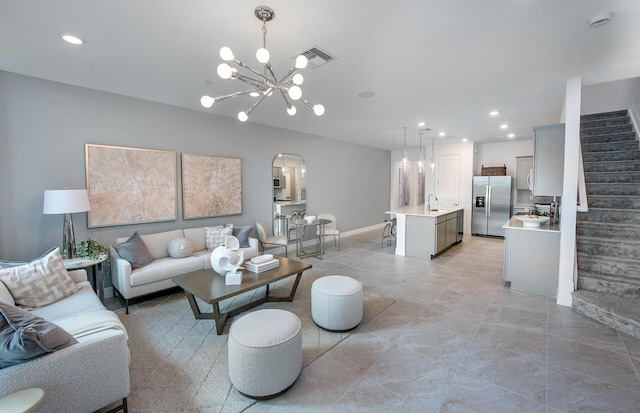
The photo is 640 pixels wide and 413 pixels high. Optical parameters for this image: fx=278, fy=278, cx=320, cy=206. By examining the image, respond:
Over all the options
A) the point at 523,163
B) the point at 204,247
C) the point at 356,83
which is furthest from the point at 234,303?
the point at 523,163

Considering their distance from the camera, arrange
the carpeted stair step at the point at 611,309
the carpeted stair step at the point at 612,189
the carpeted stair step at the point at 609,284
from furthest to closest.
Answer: the carpeted stair step at the point at 612,189 < the carpeted stair step at the point at 609,284 < the carpeted stair step at the point at 611,309

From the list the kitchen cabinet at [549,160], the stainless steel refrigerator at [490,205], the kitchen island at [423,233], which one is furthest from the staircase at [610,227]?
the stainless steel refrigerator at [490,205]

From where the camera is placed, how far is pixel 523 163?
764cm

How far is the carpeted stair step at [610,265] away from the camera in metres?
3.35

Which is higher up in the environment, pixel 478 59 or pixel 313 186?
pixel 478 59

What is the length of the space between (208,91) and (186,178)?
4.91ft

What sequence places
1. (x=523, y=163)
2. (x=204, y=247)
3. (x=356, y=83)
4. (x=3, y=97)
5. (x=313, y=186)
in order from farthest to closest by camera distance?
(x=523, y=163)
(x=313, y=186)
(x=204, y=247)
(x=356, y=83)
(x=3, y=97)

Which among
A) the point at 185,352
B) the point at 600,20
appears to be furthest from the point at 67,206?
the point at 600,20

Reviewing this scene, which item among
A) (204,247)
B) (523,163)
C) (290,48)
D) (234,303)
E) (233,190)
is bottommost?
(234,303)

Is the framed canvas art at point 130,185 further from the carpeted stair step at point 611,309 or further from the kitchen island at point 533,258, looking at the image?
the carpeted stair step at point 611,309

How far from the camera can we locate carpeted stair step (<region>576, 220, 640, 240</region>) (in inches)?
145

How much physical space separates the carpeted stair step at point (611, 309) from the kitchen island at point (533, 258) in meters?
0.38

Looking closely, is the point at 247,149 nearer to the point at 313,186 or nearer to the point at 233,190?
the point at 233,190

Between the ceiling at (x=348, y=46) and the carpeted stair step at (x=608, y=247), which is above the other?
the ceiling at (x=348, y=46)
